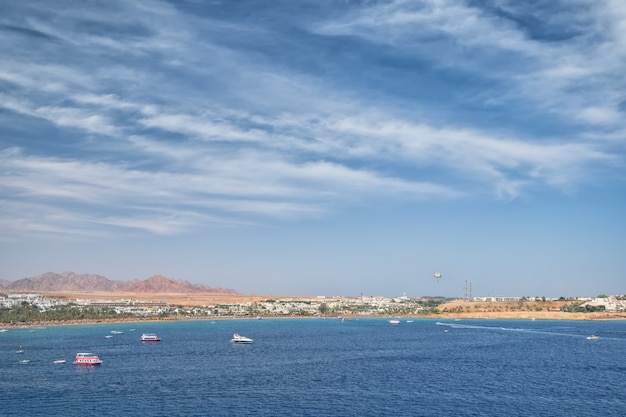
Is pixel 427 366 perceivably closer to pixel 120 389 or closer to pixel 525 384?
pixel 525 384

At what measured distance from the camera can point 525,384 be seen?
103500mm

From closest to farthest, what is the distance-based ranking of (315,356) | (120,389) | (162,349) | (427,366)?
(120,389)
(427,366)
(315,356)
(162,349)

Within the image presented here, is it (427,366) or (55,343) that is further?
(55,343)

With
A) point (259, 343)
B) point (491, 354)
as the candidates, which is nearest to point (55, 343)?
point (259, 343)

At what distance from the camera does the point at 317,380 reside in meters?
107

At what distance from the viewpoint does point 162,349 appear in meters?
162

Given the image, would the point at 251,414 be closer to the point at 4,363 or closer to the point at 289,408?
the point at 289,408

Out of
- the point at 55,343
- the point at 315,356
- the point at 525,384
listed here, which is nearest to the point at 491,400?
the point at 525,384

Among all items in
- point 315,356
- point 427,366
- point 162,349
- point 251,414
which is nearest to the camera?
point 251,414

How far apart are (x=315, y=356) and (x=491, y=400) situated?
6296 cm

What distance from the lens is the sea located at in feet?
273

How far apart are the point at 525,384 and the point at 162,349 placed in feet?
339

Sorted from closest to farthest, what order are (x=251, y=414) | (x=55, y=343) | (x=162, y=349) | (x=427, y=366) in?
(x=251, y=414), (x=427, y=366), (x=162, y=349), (x=55, y=343)

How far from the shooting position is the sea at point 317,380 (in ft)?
273
